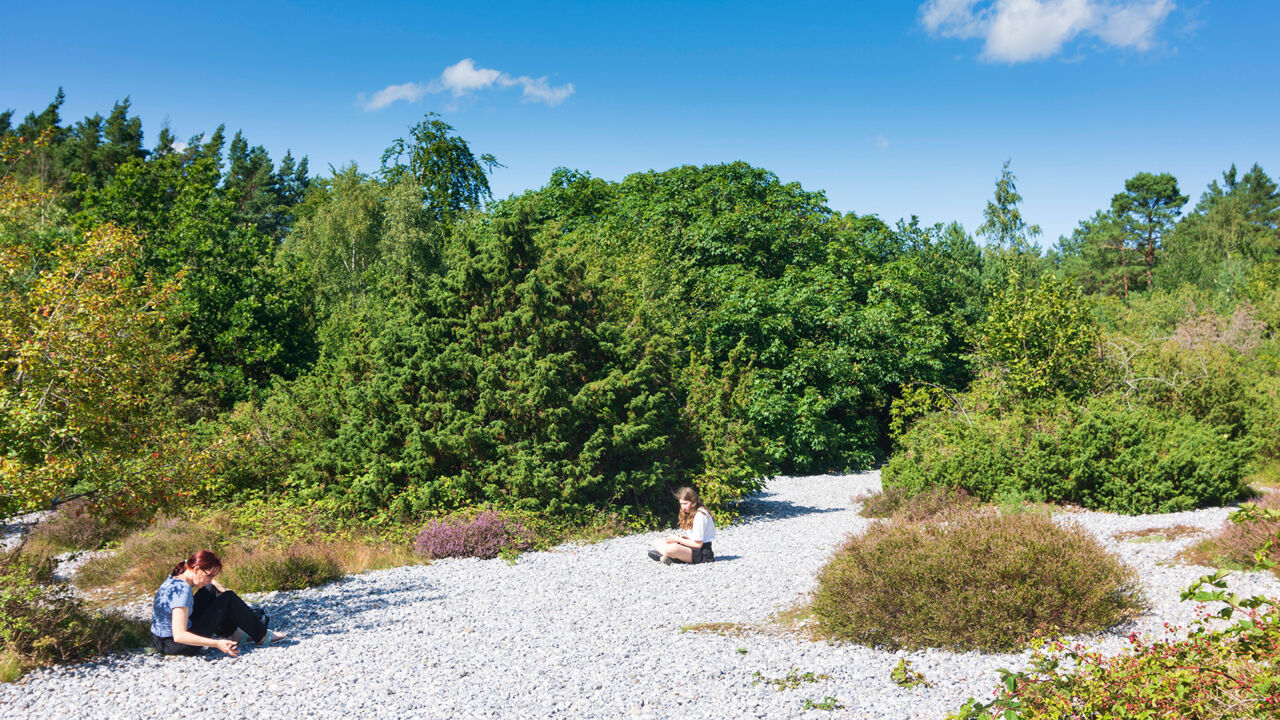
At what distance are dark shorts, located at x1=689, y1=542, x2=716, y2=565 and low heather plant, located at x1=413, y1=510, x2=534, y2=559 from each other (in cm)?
246

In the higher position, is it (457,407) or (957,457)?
(457,407)

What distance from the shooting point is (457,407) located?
12.2 meters

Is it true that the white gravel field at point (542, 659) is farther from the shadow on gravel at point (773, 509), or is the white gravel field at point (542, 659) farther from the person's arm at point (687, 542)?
the shadow on gravel at point (773, 509)

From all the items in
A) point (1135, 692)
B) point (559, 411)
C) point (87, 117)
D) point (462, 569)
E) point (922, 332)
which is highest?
point (87, 117)

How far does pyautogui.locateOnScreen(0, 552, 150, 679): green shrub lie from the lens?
586 centimetres

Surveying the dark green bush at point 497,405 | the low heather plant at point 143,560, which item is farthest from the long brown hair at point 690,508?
the low heather plant at point 143,560

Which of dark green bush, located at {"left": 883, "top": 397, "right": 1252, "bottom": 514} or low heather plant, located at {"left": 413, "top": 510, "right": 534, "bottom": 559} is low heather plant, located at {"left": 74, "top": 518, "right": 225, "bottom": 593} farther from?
dark green bush, located at {"left": 883, "top": 397, "right": 1252, "bottom": 514}

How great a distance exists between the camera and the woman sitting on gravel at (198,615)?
634 cm

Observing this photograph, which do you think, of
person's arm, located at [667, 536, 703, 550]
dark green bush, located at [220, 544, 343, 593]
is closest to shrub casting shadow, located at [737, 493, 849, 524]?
person's arm, located at [667, 536, 703, 550]

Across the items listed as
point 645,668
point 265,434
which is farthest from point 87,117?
point 645,668

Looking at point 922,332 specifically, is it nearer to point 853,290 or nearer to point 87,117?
point 853,290

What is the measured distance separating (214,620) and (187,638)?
0.84 feet

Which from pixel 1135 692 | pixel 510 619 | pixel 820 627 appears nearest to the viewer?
pixel 1135 692

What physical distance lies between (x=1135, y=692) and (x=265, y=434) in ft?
44.1
